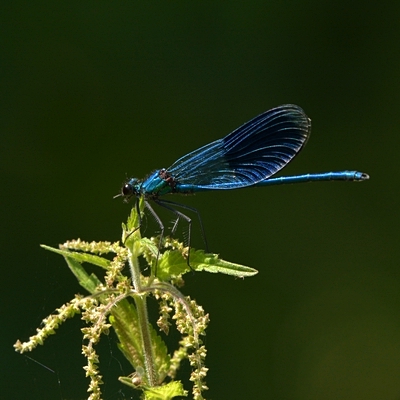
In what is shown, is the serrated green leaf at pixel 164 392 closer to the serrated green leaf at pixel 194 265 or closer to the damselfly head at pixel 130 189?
the serrated green leaf at pixel 194 265

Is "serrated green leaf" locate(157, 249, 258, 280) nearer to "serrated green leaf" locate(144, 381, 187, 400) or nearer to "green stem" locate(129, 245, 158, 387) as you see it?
"green stem" locate(129, 245, 158, 387)

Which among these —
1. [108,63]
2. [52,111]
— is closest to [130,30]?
[108,63]

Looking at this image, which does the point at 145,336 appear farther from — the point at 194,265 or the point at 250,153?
the point at 250,153

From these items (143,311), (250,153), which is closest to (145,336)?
(143,311)

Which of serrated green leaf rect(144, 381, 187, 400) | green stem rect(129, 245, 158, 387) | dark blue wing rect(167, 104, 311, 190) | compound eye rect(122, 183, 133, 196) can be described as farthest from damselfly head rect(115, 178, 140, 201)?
serrated green leaf rect(144, 381, 187, 400)

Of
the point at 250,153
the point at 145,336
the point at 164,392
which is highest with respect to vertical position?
the point at 250,153
